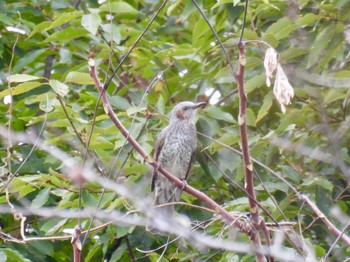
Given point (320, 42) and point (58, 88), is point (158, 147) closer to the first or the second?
point (320, 42)

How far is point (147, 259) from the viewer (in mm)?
6137

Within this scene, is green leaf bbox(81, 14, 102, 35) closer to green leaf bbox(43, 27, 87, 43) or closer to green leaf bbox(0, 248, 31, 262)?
green leaf bbox(43, 27, 87, 43)

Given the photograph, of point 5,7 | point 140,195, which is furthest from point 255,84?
point 5,7

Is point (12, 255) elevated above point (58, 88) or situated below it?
below

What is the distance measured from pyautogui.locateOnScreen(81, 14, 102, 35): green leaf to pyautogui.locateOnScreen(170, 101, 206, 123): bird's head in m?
0.81

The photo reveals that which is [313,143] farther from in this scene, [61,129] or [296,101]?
[61,129]

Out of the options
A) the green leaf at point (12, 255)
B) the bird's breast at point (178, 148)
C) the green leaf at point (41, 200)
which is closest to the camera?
the green leaf at point (12, 255)

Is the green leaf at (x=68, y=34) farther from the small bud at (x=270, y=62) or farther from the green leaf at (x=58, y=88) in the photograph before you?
the small bud at (x=270, y=62)

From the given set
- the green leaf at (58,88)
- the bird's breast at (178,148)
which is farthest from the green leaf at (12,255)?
the bird's breast at (178,148)

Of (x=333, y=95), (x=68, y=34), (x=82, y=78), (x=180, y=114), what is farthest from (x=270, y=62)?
(x=68, y=34)

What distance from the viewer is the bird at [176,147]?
6.31 metres

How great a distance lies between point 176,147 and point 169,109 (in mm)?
282

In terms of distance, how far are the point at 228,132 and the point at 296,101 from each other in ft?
1.77

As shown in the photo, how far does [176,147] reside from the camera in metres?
6.63
